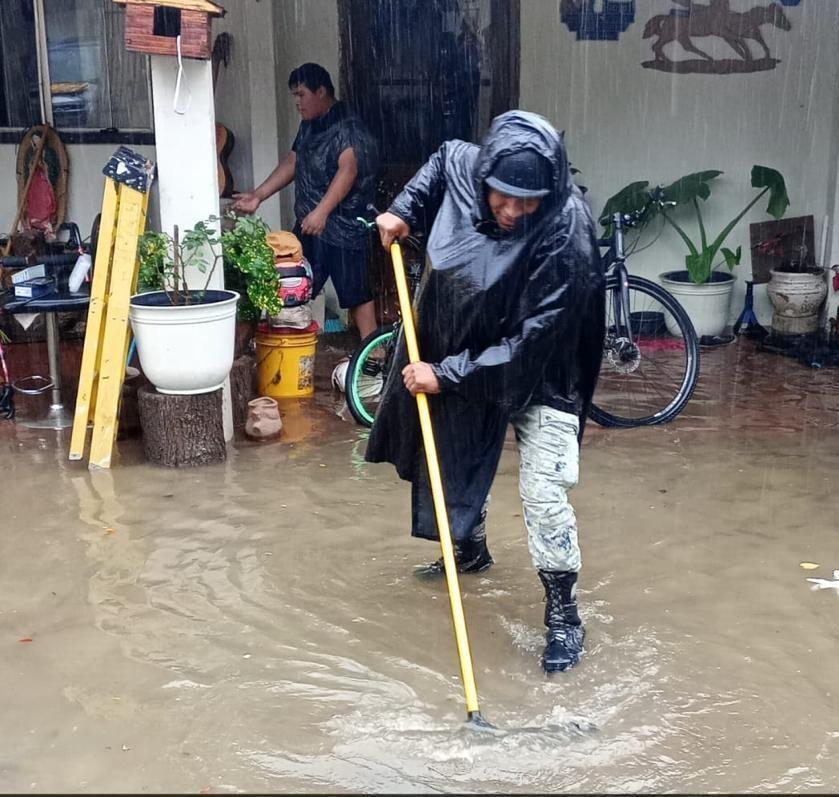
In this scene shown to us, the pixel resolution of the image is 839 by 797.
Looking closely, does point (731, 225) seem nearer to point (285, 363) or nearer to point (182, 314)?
point (285, 363)

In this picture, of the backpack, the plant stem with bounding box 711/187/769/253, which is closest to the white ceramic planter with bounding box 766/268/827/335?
the plant stem with bounding box 711/187/769/253

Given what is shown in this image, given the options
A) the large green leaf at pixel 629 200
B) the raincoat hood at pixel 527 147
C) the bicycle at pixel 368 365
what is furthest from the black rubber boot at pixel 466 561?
the large green leaf at pixel 629 200

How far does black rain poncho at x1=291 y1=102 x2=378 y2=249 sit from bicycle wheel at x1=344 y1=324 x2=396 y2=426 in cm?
114

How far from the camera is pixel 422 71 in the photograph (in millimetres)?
8352

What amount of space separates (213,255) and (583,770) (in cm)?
367

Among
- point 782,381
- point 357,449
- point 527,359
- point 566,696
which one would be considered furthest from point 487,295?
point 782,381

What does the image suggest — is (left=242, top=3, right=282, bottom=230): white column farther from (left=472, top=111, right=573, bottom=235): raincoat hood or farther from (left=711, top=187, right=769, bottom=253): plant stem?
(left=472, top=111, right=573, bottom=235): raincoat hood

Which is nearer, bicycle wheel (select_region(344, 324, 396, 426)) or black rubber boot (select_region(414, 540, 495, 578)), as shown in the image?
black rubber boot (select_region(414, 540, 495, 578))

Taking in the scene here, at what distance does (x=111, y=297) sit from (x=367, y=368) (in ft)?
5.03

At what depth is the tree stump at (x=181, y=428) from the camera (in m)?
5.62

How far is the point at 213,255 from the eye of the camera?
19.4ft

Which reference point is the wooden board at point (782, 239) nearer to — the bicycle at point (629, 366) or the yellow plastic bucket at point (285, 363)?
the bicycle at point (629, 366)

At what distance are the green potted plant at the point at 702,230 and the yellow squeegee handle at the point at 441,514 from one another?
463 centimetres

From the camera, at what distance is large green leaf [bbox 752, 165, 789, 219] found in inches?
319
